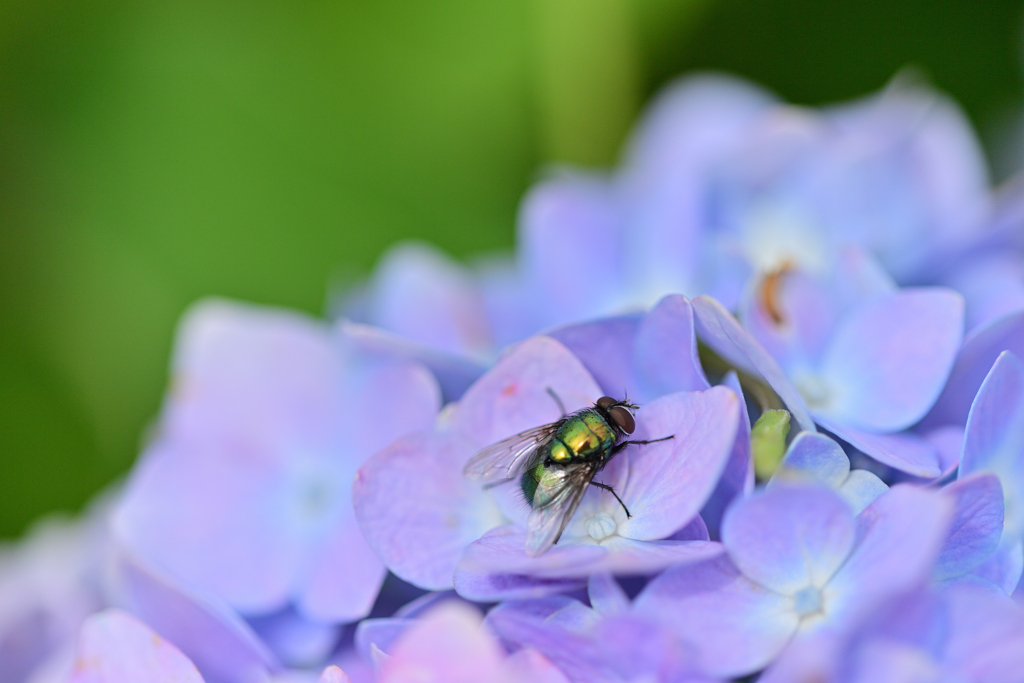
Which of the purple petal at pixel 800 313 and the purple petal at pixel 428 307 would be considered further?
the purple petal at pixel 428 307

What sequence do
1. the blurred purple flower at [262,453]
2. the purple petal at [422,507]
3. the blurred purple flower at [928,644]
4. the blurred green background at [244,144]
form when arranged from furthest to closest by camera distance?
the blurred green background at [244,144]
the blurred purple flower at [262,453]
the purple petal at [422,507]
the blurred purple flower at [928,644]

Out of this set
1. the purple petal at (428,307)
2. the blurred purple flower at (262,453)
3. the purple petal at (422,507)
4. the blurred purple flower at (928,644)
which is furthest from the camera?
the purple petal at (428,307)

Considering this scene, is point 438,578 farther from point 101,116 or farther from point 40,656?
point 101,116

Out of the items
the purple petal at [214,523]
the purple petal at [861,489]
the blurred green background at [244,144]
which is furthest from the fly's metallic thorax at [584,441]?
the blurred green background at [244,144]

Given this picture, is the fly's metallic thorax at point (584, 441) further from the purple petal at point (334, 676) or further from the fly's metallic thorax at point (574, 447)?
the purple petal at point (334, 676)

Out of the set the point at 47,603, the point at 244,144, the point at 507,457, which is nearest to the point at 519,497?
the point at 507,457

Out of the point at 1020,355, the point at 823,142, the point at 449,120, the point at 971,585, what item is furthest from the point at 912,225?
the point at 449,120
